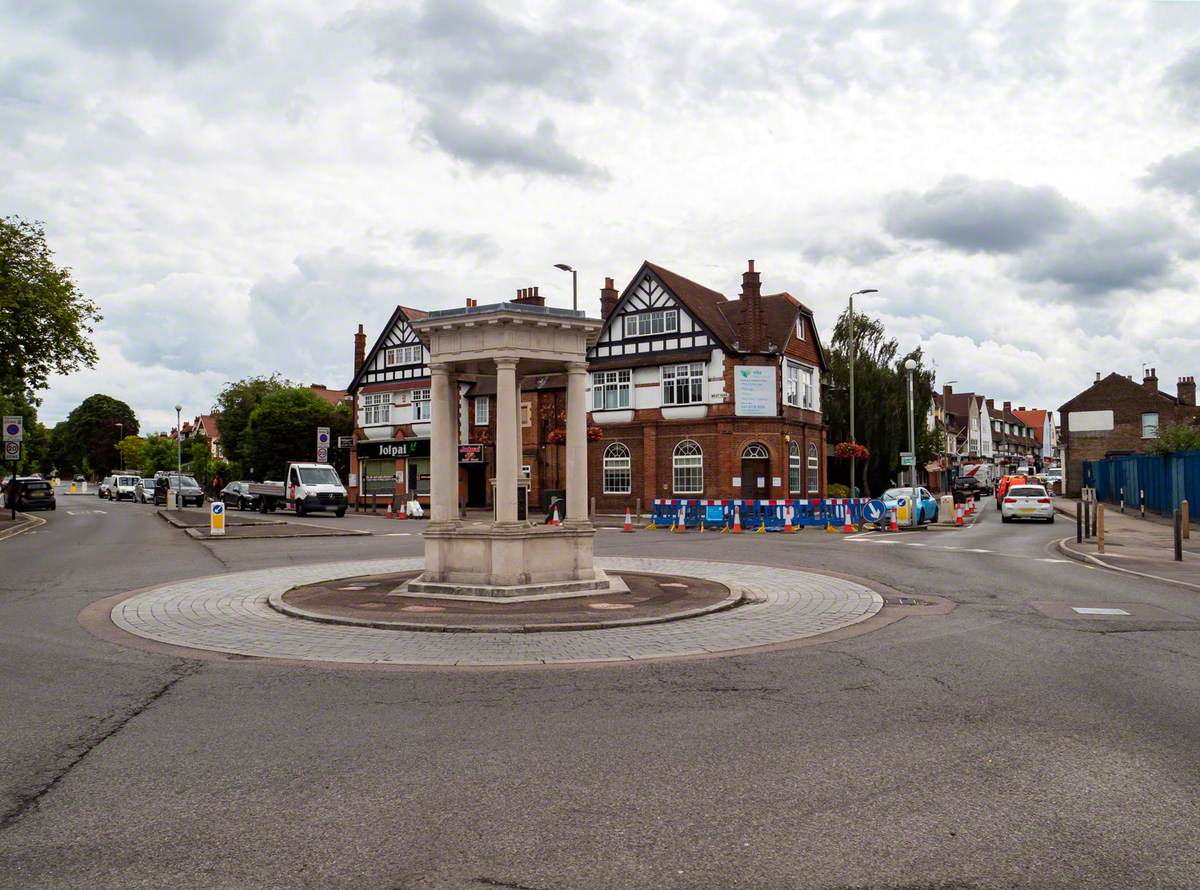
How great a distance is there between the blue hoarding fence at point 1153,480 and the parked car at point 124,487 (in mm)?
64458

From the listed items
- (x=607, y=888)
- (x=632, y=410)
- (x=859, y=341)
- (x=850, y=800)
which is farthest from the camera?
(x=859, y=341)

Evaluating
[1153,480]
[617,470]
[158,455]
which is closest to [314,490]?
[617,470]

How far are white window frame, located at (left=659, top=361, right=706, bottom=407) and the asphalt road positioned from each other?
32.2 meters

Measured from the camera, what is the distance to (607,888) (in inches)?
140

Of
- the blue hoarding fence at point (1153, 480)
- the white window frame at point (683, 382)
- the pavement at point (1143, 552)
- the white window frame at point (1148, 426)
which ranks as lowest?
the pavement at point (1143, 552)

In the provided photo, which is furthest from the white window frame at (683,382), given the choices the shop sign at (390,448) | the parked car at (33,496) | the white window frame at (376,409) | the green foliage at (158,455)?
the green foliage at (158,455)

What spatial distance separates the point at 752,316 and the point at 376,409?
2474 centimetres

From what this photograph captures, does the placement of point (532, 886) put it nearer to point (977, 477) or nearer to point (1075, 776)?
point (1075, 776)

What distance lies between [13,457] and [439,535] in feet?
94.7

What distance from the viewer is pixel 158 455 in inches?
3738

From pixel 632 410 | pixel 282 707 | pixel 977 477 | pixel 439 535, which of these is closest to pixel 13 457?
pixel 632 410

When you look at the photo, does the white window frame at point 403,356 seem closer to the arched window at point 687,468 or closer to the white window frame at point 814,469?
the arched window at point 687,468

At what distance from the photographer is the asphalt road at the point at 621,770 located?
3.78m

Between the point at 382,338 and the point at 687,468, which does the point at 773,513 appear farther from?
the point at 382,338
